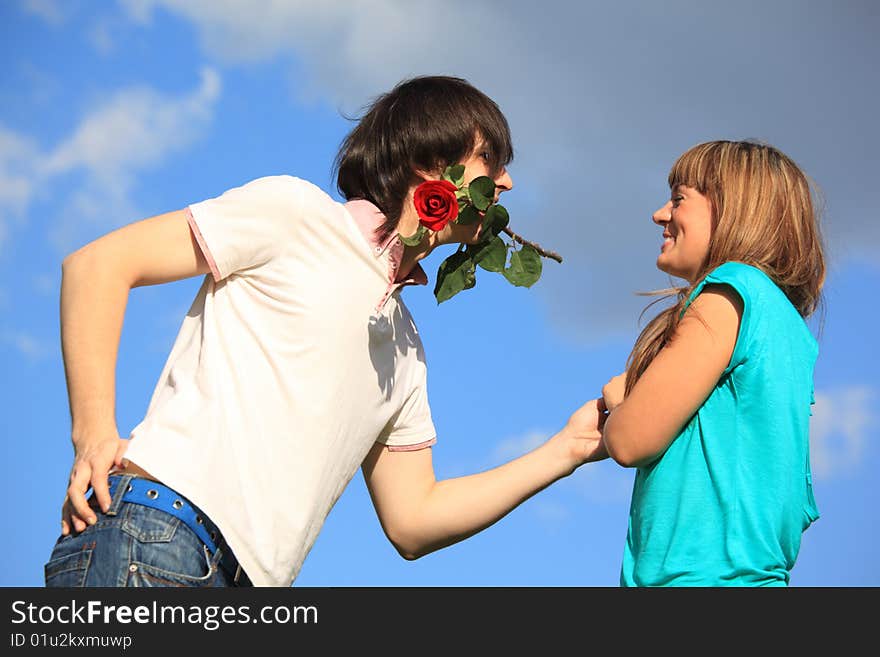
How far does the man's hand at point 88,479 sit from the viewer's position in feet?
10.5

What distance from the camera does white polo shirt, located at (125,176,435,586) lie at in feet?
11.3

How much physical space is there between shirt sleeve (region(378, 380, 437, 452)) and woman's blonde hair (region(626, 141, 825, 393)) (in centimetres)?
99

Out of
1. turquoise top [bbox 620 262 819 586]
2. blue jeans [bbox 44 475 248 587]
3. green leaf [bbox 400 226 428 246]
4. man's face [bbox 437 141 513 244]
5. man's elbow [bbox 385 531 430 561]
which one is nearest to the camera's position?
blue jeans [bbox 44 475 248 587]

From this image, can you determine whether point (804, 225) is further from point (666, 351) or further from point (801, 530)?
point (801, 530)

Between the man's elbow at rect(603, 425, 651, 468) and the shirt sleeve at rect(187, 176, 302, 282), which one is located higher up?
the shirt sleeve at rect(187, 176, 302, 282)

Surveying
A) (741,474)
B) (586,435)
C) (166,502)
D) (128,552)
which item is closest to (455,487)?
(586,435)

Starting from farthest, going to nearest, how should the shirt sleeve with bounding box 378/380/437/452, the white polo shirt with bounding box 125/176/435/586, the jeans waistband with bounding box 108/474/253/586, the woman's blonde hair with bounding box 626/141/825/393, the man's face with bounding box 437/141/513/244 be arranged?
the shirt sleeve with bounding box 378/380/437/452 → the man's face with bounding box 437/141/513/244 → the woman's blonde hair with bounding box 626/141/825/393 → the white polo shirt with bounding box 125/176/435/586 → the jeans waistband with bounding box 108/474/253/586

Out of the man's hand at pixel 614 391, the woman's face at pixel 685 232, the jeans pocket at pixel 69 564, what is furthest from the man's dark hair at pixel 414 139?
the jeans pocket at pixel 69 564

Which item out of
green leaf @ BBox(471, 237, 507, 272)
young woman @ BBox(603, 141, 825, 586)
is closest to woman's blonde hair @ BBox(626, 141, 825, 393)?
young woman @ BBox(603, 141, 825, 586)

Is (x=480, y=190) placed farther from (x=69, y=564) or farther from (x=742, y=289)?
A: (x=69, y=564)

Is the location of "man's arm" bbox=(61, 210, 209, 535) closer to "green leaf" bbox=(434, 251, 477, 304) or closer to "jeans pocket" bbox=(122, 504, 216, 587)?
"jeans pocket" bbox=(122, 504, 216, 587)

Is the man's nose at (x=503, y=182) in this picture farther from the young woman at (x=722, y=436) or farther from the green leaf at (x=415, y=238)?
the young woman at (x=722, y=436)

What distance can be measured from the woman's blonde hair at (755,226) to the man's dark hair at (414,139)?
3.06 ft

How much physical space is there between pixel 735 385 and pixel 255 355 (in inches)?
69.8
